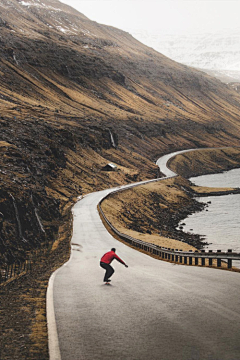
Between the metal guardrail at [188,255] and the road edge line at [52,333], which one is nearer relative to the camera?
the road edge line at [52,333]

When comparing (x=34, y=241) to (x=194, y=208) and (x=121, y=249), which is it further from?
(x=194, y=208)

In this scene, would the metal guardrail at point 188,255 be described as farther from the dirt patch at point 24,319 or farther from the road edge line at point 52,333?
the road edge line at point 52,333

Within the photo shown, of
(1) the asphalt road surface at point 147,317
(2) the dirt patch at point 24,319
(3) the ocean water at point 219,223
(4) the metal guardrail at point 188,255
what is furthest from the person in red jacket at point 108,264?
(3) the ocean water at point 219,223

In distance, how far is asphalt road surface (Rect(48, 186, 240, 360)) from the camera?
7051mm

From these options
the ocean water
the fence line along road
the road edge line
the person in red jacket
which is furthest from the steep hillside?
the ocean water

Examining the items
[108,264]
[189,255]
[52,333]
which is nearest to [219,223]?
[189,255]

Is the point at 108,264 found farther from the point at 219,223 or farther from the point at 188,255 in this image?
the point at 219,223

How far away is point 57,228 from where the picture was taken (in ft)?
125

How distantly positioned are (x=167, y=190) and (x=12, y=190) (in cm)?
5637

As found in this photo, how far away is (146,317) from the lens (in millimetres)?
8953

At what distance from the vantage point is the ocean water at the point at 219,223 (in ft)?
155

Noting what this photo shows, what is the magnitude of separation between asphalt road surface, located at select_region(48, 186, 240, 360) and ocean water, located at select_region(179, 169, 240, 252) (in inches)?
1171

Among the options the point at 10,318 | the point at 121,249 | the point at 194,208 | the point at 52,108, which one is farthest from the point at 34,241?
the point at 52,108

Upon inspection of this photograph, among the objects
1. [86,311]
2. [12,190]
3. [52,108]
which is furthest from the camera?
[52,108]
